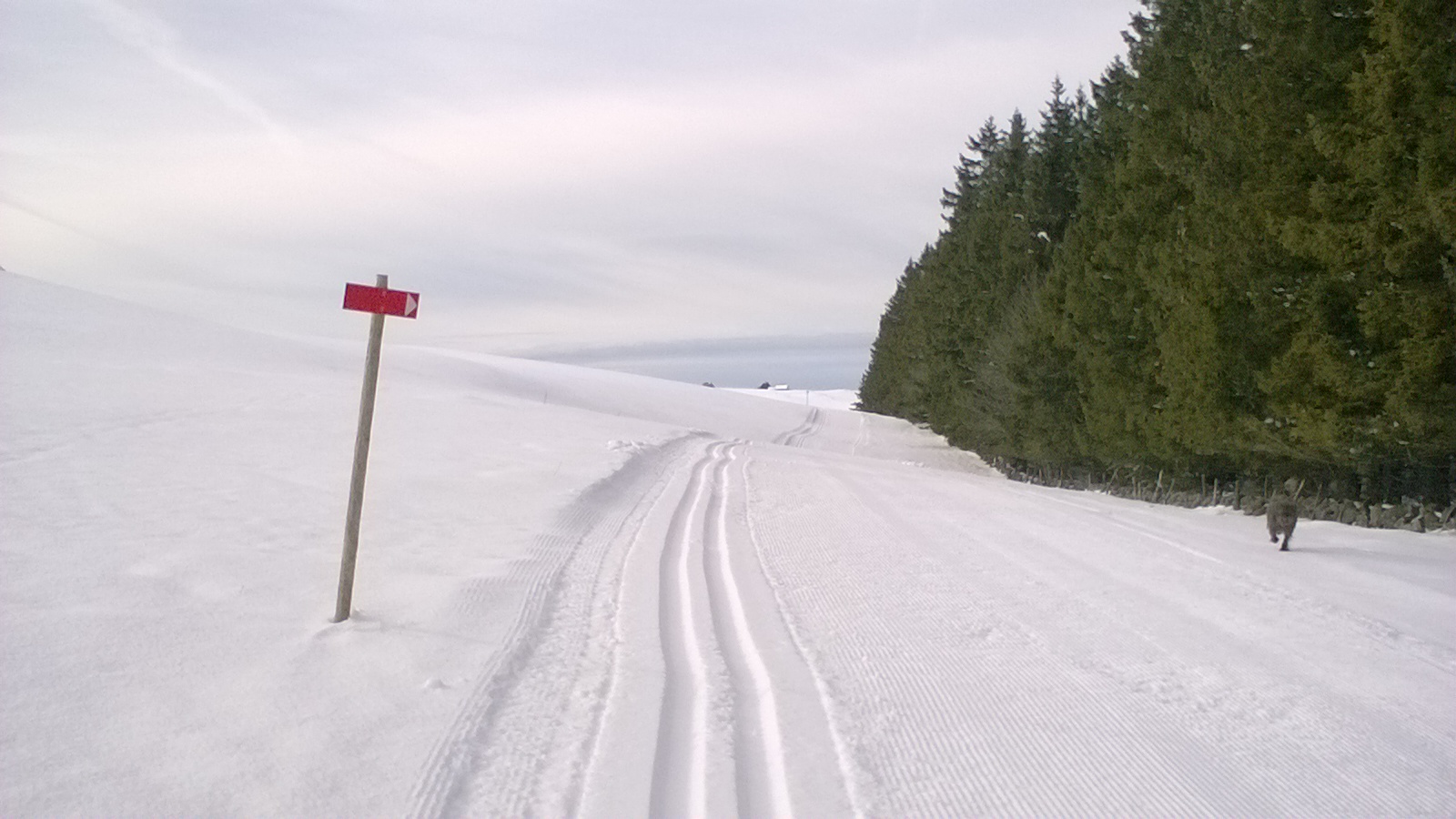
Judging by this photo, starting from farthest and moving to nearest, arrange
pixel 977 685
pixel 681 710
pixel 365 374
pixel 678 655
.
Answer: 1. pixel 365 374
2. pixel 678 655
3. pixel 977 685
4. pixel 681 710

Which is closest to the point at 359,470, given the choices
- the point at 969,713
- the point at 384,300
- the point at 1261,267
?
the point at 384,300

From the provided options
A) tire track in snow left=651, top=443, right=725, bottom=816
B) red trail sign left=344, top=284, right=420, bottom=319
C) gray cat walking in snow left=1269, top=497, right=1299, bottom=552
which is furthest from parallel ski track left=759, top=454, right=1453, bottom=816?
red trail sign left=344, top=284, right=420, bottom=319

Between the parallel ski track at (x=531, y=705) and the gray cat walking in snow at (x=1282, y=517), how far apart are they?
700 cm

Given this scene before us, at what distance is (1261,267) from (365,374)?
1362cm

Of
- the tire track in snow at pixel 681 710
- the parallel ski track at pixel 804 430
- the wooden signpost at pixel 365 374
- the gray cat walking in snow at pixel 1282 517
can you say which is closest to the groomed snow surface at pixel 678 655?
the tire track in snow at pixel 681 710

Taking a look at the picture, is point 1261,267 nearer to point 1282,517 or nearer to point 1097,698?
point 1282,517

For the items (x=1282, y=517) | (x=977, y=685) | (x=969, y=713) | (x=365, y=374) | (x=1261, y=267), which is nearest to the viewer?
(x=969, y=713)

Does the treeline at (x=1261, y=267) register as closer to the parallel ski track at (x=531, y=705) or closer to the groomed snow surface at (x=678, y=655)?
the groomed snow surface at (x=678, y=655)

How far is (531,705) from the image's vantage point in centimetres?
436

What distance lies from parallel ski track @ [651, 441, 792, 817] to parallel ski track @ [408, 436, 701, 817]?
0.37 metres

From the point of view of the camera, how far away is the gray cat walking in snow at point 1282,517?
363 inches

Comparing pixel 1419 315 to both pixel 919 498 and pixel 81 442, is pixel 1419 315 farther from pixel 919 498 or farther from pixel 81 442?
pixel 81 442

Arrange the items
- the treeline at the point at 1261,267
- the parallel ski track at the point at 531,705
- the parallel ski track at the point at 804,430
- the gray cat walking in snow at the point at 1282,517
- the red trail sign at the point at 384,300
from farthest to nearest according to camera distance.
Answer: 1. the parallel ski track at the point at 804,430
2. the treeline at the point at 1261,267
3. the gray cat walking in snow at the point at 1282,517
4. the red trail sign at the point at 384,300
5. the parallel ski track at the point at 531,705

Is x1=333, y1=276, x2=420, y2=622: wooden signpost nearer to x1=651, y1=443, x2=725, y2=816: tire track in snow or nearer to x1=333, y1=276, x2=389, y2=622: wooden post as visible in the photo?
x1=333, y1=276, x2=389, y2=622: wooden post
